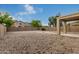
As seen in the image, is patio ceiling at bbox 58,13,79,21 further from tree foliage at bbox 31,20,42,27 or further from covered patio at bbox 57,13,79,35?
tree foliage at bbox 31,20,42,27

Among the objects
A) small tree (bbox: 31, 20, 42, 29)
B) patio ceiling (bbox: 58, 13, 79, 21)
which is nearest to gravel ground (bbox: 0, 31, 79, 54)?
small tree (bbox: 31, 20, 42, 29)

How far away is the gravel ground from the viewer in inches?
152

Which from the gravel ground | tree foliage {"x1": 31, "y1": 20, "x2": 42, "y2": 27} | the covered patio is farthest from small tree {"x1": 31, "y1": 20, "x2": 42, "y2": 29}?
the covered patio

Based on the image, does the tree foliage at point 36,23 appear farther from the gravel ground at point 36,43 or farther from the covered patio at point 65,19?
the covered patio at point 65,19

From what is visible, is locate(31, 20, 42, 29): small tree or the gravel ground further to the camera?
locate(31, 20, 42, 29): small tree

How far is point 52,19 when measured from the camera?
402 centimetres

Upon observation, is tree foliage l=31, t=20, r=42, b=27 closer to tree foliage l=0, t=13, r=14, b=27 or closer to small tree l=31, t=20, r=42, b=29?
small tree l=31, t=20, r=42, b=29

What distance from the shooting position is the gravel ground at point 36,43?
387 cm

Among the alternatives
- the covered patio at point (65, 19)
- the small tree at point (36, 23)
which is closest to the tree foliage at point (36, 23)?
the small tree at point (36, 23)

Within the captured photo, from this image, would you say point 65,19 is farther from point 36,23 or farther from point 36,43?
point 36,43

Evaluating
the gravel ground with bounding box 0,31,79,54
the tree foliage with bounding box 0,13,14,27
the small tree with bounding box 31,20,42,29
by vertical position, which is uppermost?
the tree foliage with bounding box 0,13,14,27

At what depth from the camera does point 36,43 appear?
3.96 meters

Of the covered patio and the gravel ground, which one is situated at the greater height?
the covered patio
